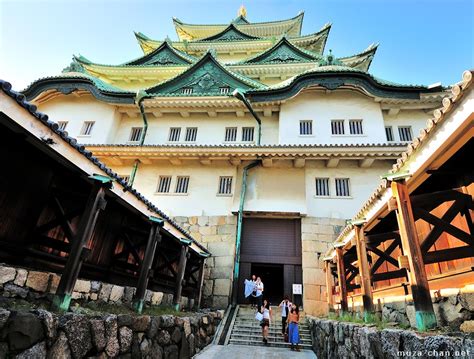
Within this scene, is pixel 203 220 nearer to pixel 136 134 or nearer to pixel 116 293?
pixel 116 293

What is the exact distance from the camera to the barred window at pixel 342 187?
1365 centimetres

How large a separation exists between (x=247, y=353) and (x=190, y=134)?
12803 millimetres

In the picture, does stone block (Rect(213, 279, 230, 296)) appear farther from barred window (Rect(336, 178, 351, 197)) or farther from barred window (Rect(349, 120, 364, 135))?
barred window (Rect(349, 120, 364, 135))

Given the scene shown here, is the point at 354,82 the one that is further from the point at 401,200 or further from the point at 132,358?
the point at 132,358

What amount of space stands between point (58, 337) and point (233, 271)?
9.42m

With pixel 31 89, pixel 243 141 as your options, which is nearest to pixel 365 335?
pixel 243 141

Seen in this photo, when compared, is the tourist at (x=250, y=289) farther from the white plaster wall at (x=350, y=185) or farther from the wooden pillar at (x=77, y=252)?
the wooden pillar at (x=77, y=252)

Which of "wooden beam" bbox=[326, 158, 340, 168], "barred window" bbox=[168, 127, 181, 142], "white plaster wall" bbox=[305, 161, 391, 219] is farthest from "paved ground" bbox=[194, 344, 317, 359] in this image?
"barred window" bbox=[168, 127, 181, 142]

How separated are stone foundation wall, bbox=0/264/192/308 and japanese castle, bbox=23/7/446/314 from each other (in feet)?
21.8

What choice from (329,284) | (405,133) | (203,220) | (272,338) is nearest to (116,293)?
(272,338)

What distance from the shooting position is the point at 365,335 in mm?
4672

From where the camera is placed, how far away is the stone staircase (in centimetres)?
923

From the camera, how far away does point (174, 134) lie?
1739 cm

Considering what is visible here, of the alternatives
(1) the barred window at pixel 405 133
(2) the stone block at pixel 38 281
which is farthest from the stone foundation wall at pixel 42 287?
(1) the barred window at pixel 405 133
